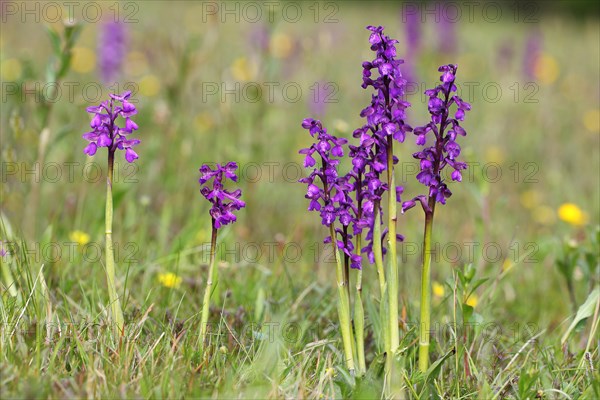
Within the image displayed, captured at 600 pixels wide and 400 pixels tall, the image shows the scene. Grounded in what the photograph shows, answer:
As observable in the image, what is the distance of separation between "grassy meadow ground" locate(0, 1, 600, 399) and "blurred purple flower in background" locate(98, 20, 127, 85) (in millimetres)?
331

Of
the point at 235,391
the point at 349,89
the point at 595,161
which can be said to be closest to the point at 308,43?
the point at 349,89

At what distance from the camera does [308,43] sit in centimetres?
620

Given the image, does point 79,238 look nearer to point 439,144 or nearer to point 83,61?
point 439,144

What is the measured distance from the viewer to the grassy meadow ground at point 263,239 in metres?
2.06

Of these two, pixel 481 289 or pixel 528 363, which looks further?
pixel 481 289

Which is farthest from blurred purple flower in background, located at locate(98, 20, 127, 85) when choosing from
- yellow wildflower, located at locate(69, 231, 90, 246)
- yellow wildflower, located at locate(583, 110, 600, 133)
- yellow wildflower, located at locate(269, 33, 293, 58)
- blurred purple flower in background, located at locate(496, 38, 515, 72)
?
yellow wildflower, located at locate(583, 110, 600, 133)

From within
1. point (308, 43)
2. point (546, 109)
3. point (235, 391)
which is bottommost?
point (235, 391)

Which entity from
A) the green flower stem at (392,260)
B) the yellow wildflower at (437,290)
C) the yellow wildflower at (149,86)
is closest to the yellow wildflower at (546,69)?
the yellow wildflower at (149,86)

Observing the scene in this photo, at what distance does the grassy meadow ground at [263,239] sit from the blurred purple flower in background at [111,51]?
0.33m

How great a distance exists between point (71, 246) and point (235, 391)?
1598 millimetres

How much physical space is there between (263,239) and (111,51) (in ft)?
7.50

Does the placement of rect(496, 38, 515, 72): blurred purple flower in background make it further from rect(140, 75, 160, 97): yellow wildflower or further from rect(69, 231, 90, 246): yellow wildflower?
rect(69, 231, 90, 246): yellow wildflower

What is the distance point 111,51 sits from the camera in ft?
17.9

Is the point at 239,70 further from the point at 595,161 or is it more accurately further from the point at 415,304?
the point at 415,304
